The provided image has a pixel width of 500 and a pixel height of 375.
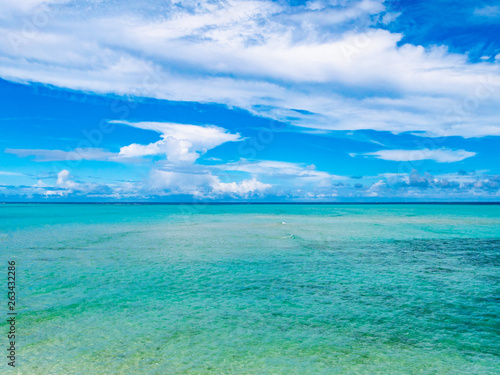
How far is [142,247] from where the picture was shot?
34969 millimetres

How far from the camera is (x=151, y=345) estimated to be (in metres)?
11.8

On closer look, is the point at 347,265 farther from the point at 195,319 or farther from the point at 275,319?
the point at 195,319

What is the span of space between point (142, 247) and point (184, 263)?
9947 mm

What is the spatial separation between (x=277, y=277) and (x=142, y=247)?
17.8m

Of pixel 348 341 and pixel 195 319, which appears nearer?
pixel 348 341

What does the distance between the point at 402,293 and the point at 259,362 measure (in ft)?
33.5

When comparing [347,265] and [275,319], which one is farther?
[347,265]

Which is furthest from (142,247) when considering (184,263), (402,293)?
(402,293)

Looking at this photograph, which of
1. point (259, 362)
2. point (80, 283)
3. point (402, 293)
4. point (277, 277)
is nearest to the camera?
point (259, 362)

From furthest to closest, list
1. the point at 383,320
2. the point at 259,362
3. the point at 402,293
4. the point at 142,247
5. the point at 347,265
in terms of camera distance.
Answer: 1. the point at 142,247
2. the point at 347,265
3. the point at 402,293
4. the point at 383,320
5. the point at 259,362

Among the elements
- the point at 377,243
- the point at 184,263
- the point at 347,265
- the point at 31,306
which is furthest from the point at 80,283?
the point at 377,243

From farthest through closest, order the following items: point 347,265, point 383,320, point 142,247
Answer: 1. point 142,247
2. point 347,265
3. point 383,320

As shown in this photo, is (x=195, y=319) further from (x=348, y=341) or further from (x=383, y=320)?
(x=383, y=320)

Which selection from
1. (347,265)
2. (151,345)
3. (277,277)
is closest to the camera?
(151,345)
